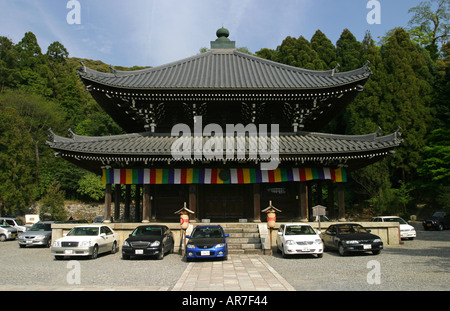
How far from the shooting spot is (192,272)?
11961 millimetres

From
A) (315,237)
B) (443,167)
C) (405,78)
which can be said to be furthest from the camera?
(405,78)

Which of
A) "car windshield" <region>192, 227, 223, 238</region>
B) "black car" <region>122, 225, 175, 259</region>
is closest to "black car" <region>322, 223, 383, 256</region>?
"car windshield" <region>192, 227, 223, 238</region>

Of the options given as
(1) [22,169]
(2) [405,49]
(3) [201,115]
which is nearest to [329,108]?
(3) [201,115]

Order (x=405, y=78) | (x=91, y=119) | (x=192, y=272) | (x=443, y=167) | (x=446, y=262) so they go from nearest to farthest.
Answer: (x=192, y=272)
(x=446, y=262)
(x=443, y=167)
(x=405, y=78)
(x=91, y=119)

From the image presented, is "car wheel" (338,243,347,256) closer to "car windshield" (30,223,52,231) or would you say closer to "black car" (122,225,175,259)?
"black car" (122,225,175,259)

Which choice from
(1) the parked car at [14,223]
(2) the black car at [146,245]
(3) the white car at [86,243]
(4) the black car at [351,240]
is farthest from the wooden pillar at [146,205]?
(1) the parked car at [14,223]

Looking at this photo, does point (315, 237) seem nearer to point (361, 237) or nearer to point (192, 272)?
point (361, 237)

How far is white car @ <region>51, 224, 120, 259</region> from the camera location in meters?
15.6

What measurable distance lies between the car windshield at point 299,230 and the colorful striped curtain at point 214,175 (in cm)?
441

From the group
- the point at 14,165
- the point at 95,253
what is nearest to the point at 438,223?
the point at 95,253

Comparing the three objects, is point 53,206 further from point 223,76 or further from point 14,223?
point 223,76

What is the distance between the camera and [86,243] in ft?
51.5

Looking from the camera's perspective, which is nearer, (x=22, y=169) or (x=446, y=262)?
(x=446, y=262)

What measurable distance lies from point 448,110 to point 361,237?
34.4m
